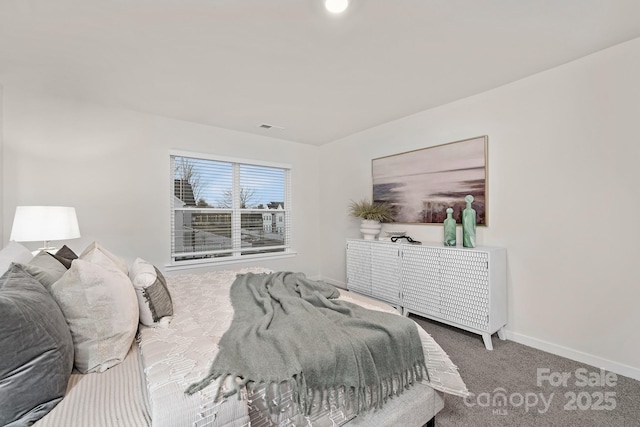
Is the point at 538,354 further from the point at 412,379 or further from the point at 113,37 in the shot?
the point at 113,37

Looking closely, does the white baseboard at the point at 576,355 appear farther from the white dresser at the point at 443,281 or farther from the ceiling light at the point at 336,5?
the ceiling light at the point at 336,5

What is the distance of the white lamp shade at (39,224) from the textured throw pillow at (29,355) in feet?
5.00

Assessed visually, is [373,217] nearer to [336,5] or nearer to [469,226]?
[469,226]

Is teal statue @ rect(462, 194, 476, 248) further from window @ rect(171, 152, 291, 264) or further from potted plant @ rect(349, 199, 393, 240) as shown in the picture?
window @ rect(171, 152, 291, 264)

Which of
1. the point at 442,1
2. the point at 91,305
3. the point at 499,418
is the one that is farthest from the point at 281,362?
the point at 442,1

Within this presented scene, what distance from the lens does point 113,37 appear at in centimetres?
197

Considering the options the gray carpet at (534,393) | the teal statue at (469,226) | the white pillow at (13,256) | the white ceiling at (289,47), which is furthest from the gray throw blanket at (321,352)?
the white ceiling at (289,47)

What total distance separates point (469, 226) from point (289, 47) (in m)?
2.34

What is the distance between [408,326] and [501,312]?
167 centimetres

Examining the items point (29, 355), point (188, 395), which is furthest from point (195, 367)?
point (29, 355)

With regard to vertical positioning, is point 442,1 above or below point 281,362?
above

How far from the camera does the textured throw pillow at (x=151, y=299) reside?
5.08 ft

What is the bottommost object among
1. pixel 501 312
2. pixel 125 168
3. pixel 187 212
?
pixel 501 312

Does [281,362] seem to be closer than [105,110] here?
Yes
